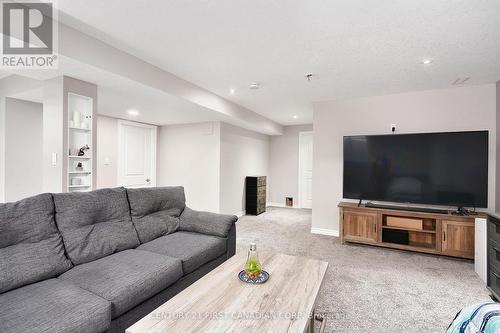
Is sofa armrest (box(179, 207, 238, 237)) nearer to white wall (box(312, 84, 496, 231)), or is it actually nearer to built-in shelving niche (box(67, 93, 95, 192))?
built-in shelving niche (box(67, 93, 95, 192))

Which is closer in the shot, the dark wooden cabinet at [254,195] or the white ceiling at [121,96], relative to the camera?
the white ceiling at [121,96]

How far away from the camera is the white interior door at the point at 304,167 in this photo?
698 centimetres

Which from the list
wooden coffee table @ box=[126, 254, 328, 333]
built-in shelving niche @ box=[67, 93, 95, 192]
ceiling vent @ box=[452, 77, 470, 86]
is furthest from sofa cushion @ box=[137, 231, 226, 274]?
ceiling vent @ box=[452, 77, 470, 86]

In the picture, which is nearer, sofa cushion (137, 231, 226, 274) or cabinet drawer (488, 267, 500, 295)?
sofa cushion (137, 231, 226, 274)

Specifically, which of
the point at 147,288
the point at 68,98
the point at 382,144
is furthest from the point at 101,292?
the point at 382,144

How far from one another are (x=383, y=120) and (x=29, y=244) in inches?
180

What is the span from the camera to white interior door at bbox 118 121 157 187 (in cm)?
504

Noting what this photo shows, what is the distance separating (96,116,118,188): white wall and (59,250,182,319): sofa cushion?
3.19 metres

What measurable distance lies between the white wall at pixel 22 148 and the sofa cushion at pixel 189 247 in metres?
2.81

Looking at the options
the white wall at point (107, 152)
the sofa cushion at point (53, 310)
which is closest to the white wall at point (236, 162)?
the white wall at point (107, 152)

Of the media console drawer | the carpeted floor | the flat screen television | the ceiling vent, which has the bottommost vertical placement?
the carpeted floor

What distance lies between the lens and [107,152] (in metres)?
4.75

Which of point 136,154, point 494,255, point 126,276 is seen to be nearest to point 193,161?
point 136,154

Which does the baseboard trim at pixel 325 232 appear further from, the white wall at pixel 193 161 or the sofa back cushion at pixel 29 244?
the sofa back cushion at pixel 29 244
